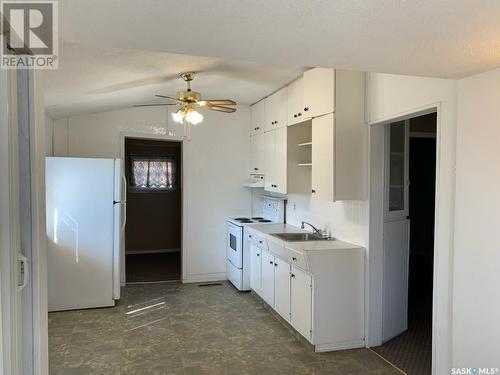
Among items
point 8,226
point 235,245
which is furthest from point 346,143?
point 8,226

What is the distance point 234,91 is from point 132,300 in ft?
Answer: 9.63

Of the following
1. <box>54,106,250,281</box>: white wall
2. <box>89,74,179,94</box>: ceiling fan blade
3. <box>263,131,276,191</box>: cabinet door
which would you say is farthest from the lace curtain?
<box>89,74,179,94</box>: ceiling fan blade

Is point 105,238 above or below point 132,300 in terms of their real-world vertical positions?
above

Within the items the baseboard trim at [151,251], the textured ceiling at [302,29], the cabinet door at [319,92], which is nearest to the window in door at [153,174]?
the baseboard trim at [151,251]

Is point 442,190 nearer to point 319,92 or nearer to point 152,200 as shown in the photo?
point 319,92

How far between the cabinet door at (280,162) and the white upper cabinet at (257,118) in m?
0.55

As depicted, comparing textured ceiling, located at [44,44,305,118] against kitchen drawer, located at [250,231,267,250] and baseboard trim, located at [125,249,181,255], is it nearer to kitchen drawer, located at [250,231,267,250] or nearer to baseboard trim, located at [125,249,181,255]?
kitchen drawer, located at [250,231,267,250]

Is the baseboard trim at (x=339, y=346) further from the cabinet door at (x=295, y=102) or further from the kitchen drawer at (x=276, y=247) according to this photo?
the cabinet door at (x=295, y=102)

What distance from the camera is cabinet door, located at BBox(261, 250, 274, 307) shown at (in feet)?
13.5

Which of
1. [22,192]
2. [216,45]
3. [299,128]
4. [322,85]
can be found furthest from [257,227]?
[22,192]

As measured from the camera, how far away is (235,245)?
16.9 ft

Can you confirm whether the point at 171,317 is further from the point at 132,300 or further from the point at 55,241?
the point at 55,241

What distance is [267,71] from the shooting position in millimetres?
3805

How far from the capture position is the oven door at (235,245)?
5.02m
